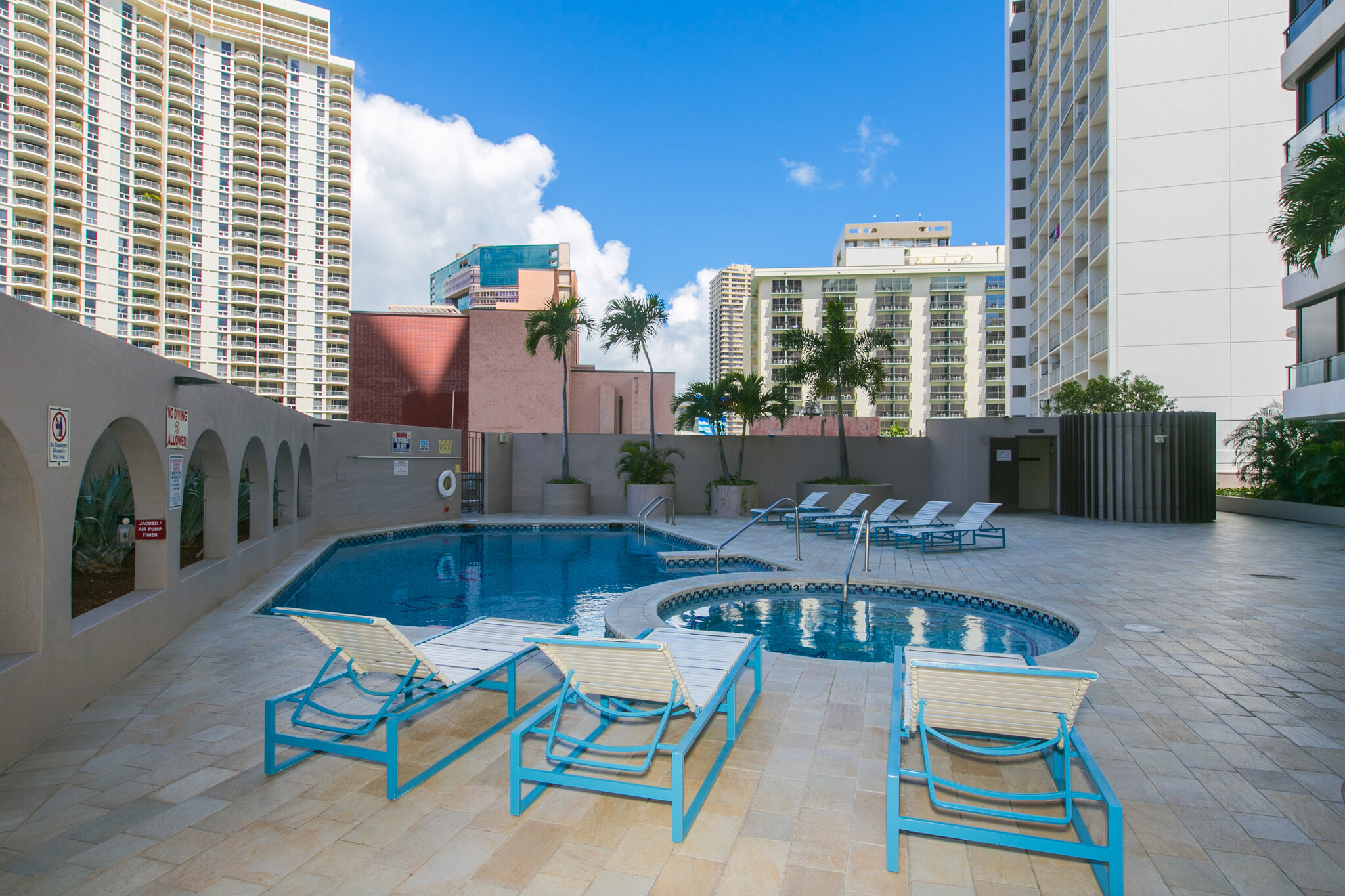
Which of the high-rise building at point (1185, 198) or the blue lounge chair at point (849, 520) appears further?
the high-rise building at point (1185, 198)

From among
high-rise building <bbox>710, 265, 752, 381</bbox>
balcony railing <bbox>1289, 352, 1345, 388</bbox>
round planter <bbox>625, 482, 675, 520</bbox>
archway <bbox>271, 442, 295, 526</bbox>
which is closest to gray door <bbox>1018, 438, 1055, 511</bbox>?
balcony railing <bbox>1289, 352, 1345, 388</bbox>

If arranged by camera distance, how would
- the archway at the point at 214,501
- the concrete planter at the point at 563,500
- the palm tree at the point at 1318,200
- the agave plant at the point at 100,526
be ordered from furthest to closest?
the concrete planter at the point at 563,500
the palm tree at the point at 1318,200
the archway at the point at 214,501
the agave plant at the point at 100,526

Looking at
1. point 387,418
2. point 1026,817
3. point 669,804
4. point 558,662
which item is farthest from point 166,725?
point 387,418

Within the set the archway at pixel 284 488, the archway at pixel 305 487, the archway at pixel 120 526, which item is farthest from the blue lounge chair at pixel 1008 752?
the archway at pixel 305 487

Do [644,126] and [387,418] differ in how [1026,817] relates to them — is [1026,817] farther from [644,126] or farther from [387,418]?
[644,126]

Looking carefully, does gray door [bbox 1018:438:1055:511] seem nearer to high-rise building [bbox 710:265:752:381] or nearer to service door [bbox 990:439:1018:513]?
service door [bbox 990:439:1018:513]

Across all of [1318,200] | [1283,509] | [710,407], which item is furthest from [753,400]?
[1283,509]

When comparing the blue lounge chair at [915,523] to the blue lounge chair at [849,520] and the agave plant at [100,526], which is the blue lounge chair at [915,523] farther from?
the agave plant at [100,526]

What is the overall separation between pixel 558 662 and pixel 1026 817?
198cm

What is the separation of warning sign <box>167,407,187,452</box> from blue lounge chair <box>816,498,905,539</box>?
9887 mm

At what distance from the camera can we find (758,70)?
33812mm

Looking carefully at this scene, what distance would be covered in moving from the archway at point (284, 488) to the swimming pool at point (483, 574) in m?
0.89

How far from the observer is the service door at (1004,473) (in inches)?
676

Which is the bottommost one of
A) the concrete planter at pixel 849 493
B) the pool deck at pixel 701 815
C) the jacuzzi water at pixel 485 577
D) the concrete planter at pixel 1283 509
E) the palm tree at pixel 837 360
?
the jacuzzi water at pixel 485 577
